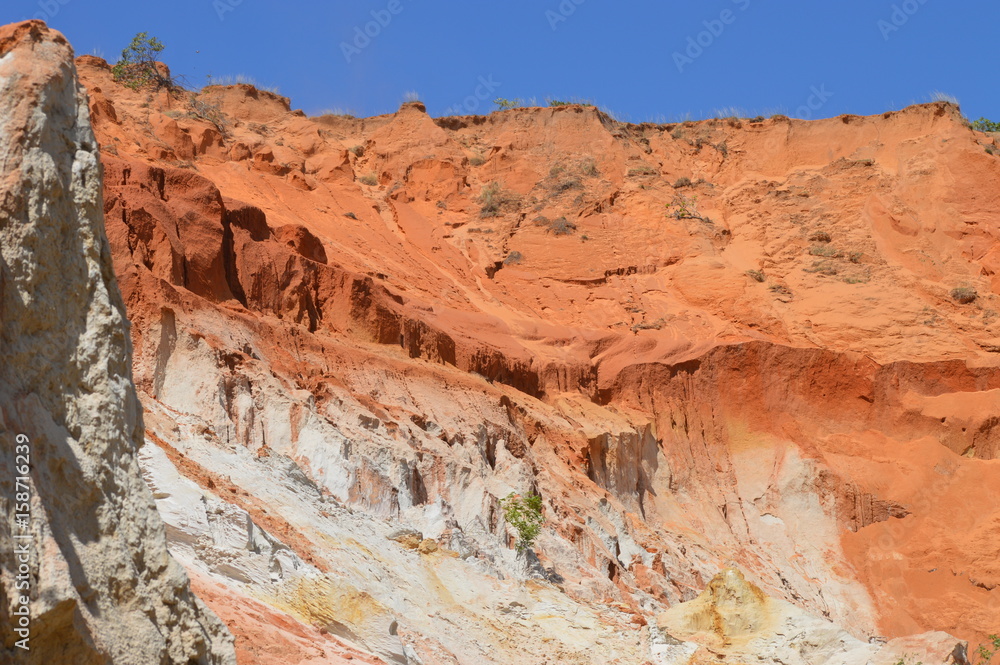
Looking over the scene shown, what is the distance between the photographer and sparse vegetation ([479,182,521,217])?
36188mm

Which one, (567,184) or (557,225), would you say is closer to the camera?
(557,225)

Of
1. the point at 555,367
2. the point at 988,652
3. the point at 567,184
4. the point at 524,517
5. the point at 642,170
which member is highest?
the point at 642,170

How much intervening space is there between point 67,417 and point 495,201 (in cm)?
3043

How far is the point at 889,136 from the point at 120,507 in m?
37.3

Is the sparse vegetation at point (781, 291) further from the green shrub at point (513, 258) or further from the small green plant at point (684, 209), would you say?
the green shrub at point (513, 258)

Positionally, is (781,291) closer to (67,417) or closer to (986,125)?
(986,125)

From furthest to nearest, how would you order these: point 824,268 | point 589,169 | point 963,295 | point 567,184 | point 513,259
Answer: point 589,169, point 567,184, point 824,268, point 513,259, point 963,295


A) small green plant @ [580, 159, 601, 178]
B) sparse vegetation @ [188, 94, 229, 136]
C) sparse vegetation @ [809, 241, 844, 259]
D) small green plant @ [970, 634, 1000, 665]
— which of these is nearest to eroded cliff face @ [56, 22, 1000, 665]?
small green plant @ [580, 159, 601, 178]

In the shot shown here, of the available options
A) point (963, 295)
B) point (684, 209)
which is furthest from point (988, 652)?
point (684, 209)

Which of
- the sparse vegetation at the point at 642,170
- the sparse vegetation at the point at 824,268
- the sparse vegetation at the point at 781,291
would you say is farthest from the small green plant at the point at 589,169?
the sparse vegetation at the point at 781,291

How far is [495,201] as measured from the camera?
3662 cm

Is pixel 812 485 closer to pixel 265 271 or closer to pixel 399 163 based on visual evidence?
pixel 265 271

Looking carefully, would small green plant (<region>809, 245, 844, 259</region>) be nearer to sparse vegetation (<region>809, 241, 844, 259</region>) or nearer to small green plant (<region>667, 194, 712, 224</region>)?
sparse vegetation (<region>809, 241, 844, 259</region>)

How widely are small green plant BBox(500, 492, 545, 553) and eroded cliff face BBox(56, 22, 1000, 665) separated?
0.93 ft
